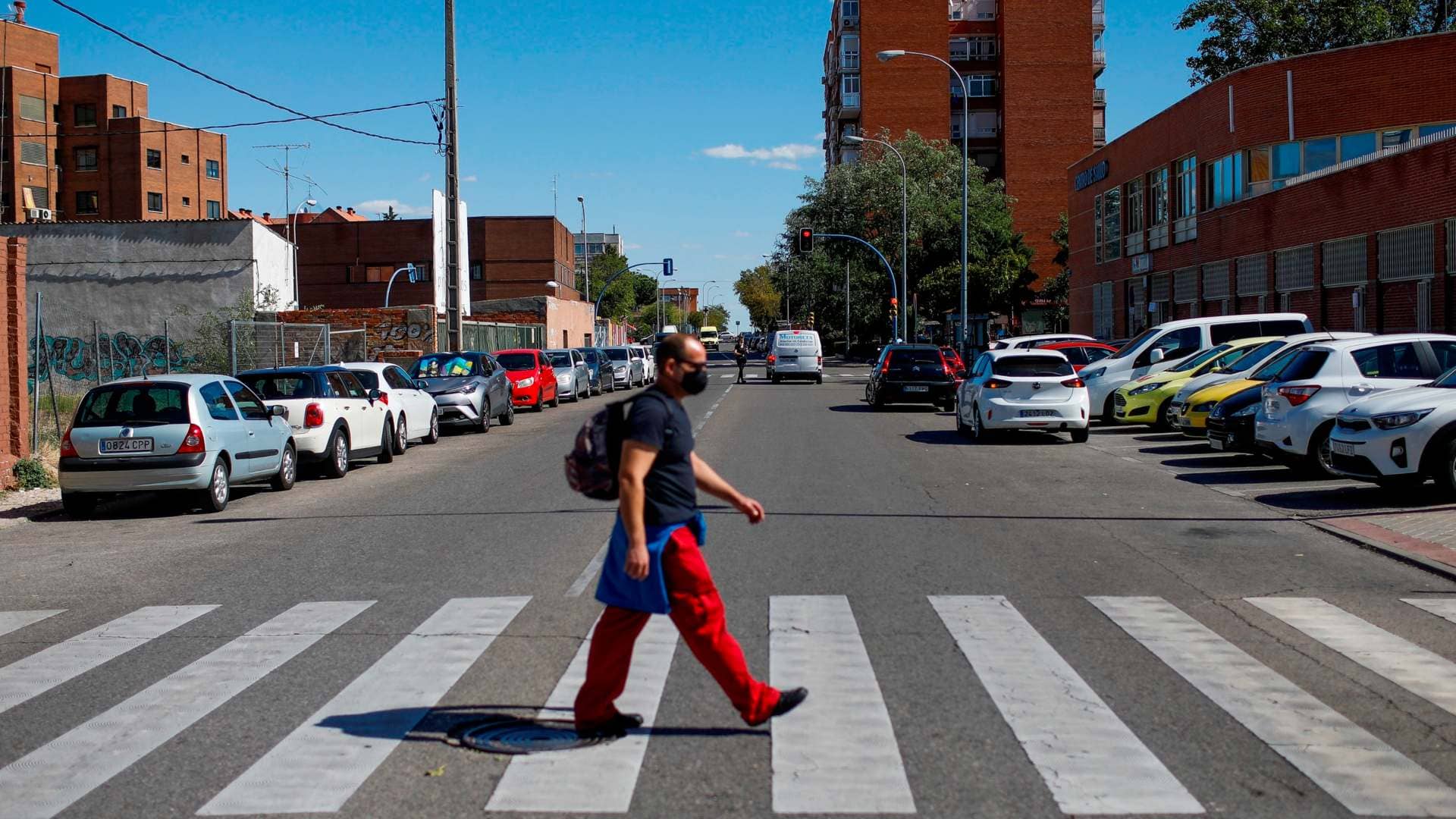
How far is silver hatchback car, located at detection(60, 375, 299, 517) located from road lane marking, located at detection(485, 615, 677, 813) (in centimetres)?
902

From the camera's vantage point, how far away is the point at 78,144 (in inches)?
2908

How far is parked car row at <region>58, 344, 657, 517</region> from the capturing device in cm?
1428

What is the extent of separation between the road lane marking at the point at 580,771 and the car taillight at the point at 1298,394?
442 inches

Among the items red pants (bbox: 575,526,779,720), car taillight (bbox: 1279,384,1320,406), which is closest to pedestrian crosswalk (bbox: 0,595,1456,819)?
red pants (bbox: 575,526,779,720)

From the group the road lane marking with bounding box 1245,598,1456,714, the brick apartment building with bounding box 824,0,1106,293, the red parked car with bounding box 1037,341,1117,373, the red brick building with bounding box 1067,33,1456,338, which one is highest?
the brick apartment building with bounding box 824,0,1106,293

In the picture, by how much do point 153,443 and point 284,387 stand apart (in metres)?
3.99

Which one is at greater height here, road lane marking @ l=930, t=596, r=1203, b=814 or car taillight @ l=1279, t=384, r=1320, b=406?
→ car taillight @ l=1279, t=384, r=1320, b=406

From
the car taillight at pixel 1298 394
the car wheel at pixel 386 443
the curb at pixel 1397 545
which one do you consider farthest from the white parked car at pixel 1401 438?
the car wheel at pixel 386 443

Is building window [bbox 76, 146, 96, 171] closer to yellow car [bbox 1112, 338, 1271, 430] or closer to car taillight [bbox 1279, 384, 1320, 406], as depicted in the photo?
yellow car [bbox 1112, 338, 1271, 430]

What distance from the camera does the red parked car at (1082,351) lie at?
99.0 ft

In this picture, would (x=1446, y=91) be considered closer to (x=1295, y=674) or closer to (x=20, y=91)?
(x=1295, y=674)

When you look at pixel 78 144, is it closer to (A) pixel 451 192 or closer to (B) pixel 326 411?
(A) pixel 451 192

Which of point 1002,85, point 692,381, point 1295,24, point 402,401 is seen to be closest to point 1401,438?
point 692,381

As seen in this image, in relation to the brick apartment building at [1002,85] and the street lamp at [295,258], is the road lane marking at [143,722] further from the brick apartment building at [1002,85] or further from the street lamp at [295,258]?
the brick apartment building at [1002,85]
